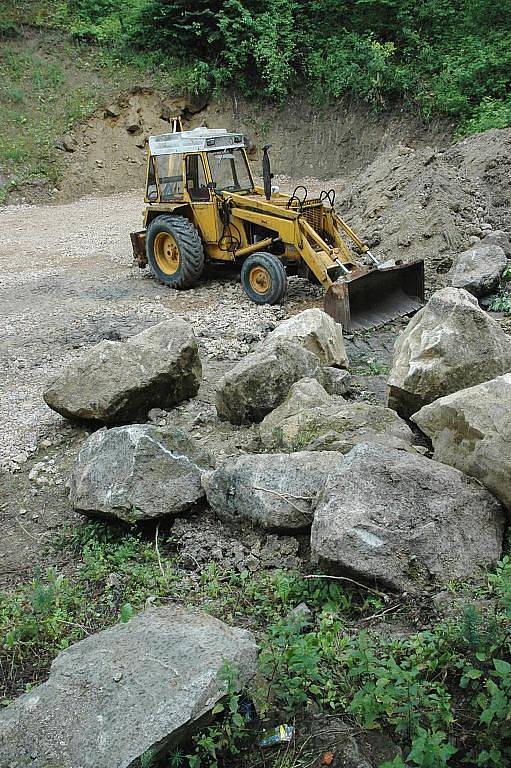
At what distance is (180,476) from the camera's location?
465cm

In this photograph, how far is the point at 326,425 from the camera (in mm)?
4980

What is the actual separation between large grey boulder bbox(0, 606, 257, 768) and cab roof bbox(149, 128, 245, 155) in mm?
8091

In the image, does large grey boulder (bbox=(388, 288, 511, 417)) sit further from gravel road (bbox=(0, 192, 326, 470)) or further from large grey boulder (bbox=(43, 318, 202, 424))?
gravel road (bbox=(0, 192, 326, 470))

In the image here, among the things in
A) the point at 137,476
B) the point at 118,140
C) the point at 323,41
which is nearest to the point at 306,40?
the point at 323,41

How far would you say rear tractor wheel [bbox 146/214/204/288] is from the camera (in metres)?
10.2

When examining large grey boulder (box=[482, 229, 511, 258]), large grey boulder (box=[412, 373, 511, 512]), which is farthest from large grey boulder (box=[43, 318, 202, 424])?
large grey boulder (box=[482, 229, 511, 258])

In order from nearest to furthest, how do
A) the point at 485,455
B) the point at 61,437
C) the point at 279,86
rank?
the point at 485,455, the point at 61,437, the point at 279,86

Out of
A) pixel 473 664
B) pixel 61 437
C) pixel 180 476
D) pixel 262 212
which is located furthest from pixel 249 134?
pixel 473 664

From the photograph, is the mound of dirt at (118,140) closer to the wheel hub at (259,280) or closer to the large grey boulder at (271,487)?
the wheel hub at (259,280)

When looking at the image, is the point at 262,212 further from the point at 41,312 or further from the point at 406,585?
the point at 406,585

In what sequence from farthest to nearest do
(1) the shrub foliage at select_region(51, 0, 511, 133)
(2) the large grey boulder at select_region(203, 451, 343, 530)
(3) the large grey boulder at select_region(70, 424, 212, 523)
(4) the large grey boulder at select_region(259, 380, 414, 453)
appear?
(1) the shrub foliage at select_region(51, 0, 511, 133), (4) the large grey boulder at select_region(259, 380, 414, 453), (3) the large grey boulder at select_region(70, 424, 212, 523), (2) the large grey boulder at select_region(203, 451, 343, 530)

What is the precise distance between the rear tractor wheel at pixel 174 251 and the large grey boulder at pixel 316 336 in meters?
3.62

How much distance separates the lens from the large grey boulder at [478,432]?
3842 millimetres

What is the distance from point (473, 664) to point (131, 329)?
6.51 meters
